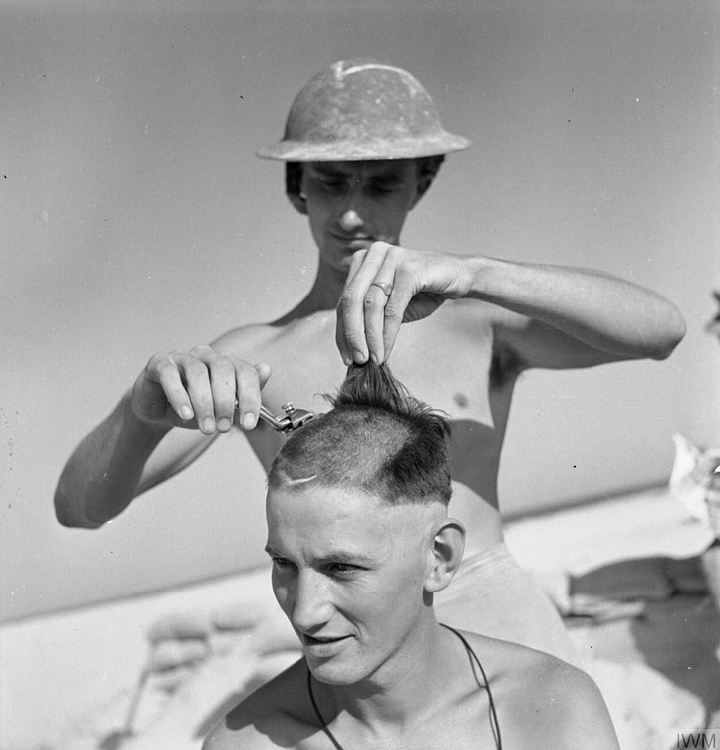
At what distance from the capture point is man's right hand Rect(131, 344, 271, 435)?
1338 millimetres

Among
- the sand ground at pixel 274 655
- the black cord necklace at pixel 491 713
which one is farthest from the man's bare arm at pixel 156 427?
the sand ground at pixel 274 655

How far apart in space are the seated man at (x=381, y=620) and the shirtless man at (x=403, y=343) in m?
0.40

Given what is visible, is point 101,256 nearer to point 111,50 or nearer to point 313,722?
point 111,50

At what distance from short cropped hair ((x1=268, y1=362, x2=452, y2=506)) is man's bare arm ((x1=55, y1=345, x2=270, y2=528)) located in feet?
0.23

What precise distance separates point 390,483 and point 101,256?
1757 mm

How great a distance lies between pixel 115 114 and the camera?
110 inches

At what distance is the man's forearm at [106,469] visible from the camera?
178 cm

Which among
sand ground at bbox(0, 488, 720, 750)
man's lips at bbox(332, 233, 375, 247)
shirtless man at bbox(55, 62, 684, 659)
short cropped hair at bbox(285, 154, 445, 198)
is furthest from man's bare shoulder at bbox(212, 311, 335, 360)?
sand ground at bbox(0, 488, 720, 750)

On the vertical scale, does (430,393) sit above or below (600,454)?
above

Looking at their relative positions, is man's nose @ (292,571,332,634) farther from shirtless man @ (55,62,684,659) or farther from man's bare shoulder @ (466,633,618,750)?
shirtless man @ (55,62,684,659)

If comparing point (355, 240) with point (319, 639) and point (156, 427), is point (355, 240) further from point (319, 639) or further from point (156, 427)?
point (319, 639)

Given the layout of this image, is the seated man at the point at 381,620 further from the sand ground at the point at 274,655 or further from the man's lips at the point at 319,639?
the sand ground at the point at 274,655

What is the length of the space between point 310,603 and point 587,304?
64cm

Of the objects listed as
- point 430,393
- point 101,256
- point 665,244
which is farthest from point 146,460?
point 665,244
